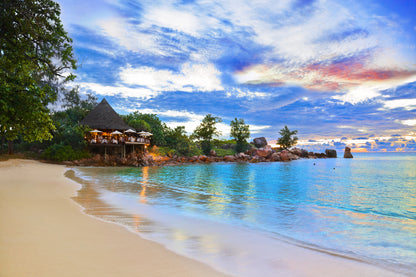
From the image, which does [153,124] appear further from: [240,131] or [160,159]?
[240,131]

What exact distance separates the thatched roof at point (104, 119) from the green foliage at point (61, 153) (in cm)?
545

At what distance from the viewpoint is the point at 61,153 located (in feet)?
115

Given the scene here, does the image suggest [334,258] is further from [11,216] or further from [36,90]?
[36,90]

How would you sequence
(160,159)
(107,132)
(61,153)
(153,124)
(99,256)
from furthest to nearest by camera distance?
1. (153,124)
2. (160,159)
3. (107,132)
4. (61,153)
5. (99,256)

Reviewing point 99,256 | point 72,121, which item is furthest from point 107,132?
point 99,256

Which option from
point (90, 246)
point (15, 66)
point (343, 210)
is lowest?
point (343, 210)

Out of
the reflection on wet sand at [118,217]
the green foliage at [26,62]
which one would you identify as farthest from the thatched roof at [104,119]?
the reflection on wet sand at [118,217]

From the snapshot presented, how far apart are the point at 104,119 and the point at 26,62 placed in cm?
3220

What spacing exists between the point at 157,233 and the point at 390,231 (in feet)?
20.8

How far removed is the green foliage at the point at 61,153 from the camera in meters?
34.8

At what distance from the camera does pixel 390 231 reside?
684cm

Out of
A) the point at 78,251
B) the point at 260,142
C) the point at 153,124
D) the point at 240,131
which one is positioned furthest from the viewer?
the point at 260,142

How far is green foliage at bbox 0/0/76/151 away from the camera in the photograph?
939 cm

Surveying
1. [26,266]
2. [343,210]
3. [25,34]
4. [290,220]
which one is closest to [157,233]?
[26,266]
